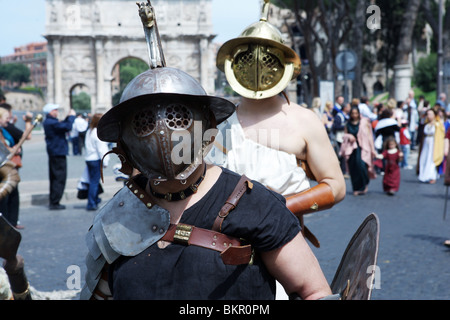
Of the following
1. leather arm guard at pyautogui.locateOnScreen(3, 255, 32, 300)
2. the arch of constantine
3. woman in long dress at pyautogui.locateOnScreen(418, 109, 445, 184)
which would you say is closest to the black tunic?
leather arm guard at pyautogui.locateOnScreen(3, 255, 32, 300)

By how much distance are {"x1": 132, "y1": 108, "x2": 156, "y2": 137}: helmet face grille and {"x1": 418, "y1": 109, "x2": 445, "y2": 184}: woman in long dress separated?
1150 centimetres

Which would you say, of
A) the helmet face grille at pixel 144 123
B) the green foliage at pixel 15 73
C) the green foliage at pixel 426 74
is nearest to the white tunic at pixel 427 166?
the helmet face grille at pixel 144 123

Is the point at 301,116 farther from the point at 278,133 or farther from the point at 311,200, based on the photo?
the point at 311,200

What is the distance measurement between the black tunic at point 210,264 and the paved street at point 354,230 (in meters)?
3.42

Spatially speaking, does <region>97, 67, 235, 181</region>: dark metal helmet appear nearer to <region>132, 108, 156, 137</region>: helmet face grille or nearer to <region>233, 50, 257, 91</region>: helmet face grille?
<region>132, 108, 156, 137</region>: helmet face grille

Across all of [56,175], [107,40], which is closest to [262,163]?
[56,175]

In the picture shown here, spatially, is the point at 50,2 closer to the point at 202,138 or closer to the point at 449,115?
the point at 449,115

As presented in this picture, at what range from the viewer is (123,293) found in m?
1.93

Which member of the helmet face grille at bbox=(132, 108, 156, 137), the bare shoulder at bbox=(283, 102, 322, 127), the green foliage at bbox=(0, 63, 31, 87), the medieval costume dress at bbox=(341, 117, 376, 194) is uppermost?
the green foliage at bbox=(0, 63, 31, 87)

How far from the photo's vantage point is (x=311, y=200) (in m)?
3.01

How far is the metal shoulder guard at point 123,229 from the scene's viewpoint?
1.95 m

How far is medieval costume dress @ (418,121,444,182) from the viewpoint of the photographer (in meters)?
13.0

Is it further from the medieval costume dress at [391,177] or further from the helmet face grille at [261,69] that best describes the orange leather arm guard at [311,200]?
A: the medieval costume dress at [391,177]
